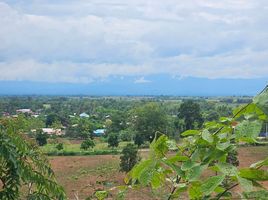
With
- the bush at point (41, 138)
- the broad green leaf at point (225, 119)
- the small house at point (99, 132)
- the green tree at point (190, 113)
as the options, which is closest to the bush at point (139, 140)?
the green tree at point (190, 113)

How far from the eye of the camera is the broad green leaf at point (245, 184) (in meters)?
0.48

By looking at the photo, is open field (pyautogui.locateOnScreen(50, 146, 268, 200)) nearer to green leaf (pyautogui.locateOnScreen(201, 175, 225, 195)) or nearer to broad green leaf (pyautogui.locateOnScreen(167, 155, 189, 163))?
broad green leaf (pyautogui.locateOnScreen(167, 155, 189, 163))

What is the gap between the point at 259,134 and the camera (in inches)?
20.1

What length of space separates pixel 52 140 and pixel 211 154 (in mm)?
28175

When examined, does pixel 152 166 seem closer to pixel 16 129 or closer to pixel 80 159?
pixel 16 129

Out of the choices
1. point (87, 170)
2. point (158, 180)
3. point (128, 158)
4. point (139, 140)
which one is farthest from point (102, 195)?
point (139, 140)

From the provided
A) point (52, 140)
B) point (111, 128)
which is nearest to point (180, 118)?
point (111, 128)

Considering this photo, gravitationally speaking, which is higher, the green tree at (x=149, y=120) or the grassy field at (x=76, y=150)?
the green tree at (x=149, y=120)

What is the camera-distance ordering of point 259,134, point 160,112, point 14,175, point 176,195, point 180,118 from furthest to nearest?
point 180,118 → point 160,112 → point 14,175 → point 176,195 → point 259,134

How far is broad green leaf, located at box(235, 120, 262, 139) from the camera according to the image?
1.66 feet

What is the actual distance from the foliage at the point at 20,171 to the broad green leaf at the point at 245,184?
5.32 ft

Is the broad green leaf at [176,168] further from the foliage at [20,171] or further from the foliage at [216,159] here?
the foliage at [20,171]

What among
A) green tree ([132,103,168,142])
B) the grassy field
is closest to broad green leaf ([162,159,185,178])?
the grassy field

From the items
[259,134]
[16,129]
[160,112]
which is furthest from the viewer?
[160,112]
